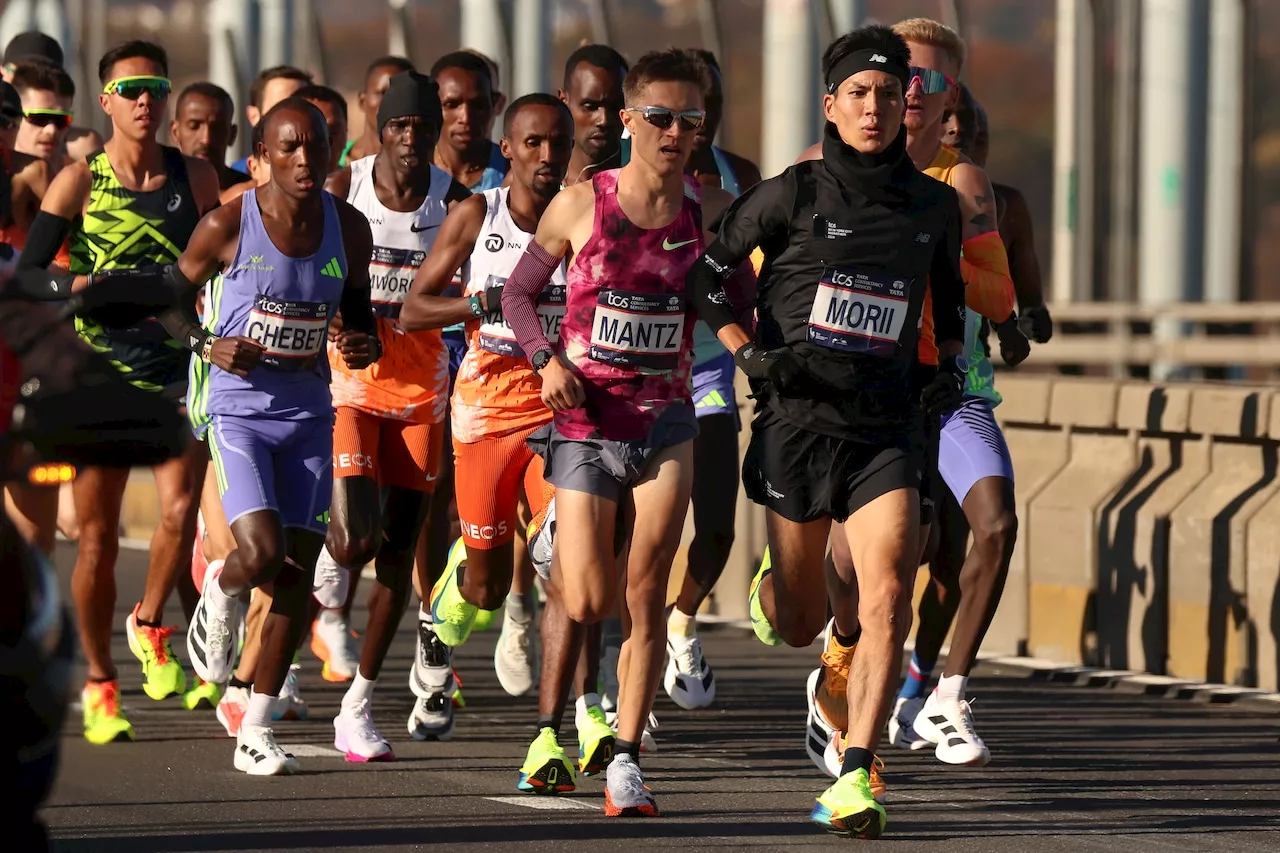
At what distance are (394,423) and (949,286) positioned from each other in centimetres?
266

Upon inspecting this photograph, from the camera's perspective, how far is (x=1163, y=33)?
63.5 feet

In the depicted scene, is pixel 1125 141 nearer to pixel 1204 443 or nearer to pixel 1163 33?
pixel 1163 33

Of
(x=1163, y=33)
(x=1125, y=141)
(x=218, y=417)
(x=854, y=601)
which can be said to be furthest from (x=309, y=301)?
(x=1125, y=141)

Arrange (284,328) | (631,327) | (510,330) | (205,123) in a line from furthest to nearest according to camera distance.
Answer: (205,123) < (510,330) < (284,328) < (631,327)

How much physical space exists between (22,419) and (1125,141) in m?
19.4

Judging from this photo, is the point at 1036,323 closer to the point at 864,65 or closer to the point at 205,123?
the point at 864,65

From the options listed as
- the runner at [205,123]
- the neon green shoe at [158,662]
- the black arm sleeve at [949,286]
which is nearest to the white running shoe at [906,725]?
the black arm sleeve at [949,286]

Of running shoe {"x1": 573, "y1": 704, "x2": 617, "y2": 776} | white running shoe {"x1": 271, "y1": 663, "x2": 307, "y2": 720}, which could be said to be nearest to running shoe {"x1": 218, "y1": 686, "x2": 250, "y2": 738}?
white running shoe {"x1": 271, "y1": 663, "x2": 307, "y2": 720}

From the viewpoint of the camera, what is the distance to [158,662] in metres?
10.4

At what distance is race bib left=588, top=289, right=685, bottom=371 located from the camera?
790 centimetres

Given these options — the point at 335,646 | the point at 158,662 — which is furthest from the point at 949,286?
the point at 335,646

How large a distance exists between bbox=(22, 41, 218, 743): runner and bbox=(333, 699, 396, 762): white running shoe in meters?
0.76

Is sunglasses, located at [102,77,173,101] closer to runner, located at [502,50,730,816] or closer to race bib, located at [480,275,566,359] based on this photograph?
race bib, located at [480,275,566,359]

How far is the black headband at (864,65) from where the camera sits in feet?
25.3
